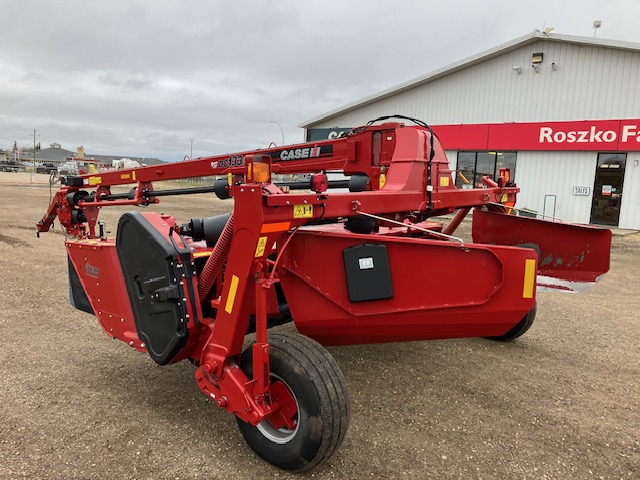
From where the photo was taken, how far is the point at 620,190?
598 inches

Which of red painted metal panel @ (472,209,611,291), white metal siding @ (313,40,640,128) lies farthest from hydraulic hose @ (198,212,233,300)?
white metal siding @ (313,40,640,128)

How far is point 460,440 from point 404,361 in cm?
124

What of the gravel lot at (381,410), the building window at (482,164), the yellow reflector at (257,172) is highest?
the building window at (482,164)

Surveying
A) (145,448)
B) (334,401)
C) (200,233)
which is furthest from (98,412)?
(334,401)

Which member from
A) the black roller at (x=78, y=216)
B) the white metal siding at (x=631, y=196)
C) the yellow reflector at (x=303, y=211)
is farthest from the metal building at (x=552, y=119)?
the yellow reflector at (x=303, y=211)

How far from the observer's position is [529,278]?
2379 mm

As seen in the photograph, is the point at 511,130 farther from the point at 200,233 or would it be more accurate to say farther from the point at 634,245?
the point at 200,233

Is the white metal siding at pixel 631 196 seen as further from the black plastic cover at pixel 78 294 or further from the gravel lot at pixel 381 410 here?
the black plastic cover at pixel 78 294

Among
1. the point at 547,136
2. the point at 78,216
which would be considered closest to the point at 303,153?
the point at 78,216

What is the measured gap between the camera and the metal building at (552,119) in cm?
1488

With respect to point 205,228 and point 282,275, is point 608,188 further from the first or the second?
point 282,275

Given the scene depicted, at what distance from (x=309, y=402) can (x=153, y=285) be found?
1.28 metres

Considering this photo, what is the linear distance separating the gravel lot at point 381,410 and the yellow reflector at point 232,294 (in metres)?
0.89

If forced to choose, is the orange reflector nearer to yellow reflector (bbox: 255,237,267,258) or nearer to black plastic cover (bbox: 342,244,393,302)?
yellow reflector (bbox: 255,237,267,258)
